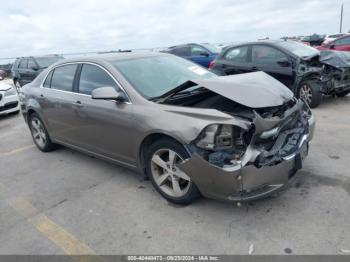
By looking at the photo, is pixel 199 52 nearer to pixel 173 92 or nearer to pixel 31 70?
pixel 31 70

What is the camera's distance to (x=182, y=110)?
3191 millimetres

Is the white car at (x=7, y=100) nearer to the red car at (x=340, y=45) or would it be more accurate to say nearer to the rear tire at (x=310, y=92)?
the rear tire at (x=310, y=92)

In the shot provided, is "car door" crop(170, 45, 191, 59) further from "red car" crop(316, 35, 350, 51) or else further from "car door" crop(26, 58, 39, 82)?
"car door" crop(26, 58, 39, 82)

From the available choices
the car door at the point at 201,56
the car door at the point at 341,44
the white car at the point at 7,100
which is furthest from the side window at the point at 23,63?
the car door at the point at 341,44

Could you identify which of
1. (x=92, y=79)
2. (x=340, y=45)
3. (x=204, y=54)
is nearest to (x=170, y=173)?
(x=92, y=79)

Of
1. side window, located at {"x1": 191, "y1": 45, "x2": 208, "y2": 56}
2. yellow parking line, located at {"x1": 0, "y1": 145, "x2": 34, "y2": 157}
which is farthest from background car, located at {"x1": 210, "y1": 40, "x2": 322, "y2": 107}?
side window, located at {"x1": 191, "y1": 45, "x2": 208, "y2": 56}

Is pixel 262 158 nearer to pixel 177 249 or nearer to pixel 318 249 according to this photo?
pixel 318 249

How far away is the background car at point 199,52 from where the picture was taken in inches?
514

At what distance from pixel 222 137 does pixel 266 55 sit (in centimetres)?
533

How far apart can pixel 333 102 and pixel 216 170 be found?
5995mm

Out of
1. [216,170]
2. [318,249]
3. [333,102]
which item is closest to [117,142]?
[216,170]

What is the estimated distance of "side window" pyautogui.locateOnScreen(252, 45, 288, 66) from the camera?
7.39 metres

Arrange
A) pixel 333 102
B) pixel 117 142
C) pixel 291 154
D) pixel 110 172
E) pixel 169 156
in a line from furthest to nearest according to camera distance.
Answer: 1. pixel 333 102
2. pixel 110 172
3. pixel 117 142
4. pixel 169 156
5. pixel 291 154

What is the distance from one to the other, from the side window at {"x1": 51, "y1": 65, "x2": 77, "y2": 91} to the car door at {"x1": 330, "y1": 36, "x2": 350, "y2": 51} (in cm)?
1218
